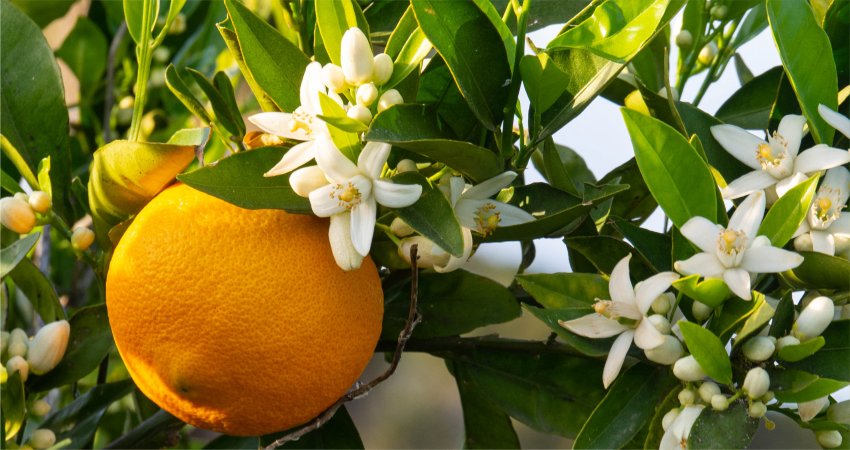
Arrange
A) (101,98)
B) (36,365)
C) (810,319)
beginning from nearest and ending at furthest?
(810,319)
(36,365)
(101,98)

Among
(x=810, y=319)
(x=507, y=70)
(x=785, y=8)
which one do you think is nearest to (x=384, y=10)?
(x=507, y=70)

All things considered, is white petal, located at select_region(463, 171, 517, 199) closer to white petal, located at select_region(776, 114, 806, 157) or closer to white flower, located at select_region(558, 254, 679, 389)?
white flower, located at select_region(558, 254, 679, 389)

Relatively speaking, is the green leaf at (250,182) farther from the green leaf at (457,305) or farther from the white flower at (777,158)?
the white flower at (777,158)

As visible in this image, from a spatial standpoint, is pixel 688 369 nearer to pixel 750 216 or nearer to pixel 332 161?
pixel 750 216

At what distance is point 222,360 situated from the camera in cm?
76

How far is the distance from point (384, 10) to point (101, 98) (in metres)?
0.53

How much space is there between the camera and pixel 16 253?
857 mm

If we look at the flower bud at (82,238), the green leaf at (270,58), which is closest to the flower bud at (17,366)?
the flower bud at (82,238)

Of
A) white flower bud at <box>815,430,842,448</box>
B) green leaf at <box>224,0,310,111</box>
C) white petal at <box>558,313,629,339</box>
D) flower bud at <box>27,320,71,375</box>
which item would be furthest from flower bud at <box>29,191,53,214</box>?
white flower bud at <box>815,430,842,448</box>

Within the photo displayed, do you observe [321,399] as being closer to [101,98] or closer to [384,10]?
[384,10]

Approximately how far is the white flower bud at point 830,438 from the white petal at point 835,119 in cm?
23

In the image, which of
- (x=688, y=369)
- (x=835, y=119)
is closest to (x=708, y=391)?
(x=688, y=369)

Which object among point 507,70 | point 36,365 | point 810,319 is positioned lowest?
point 36,365

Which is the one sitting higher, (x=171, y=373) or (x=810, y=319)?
(x=810, y=319)
